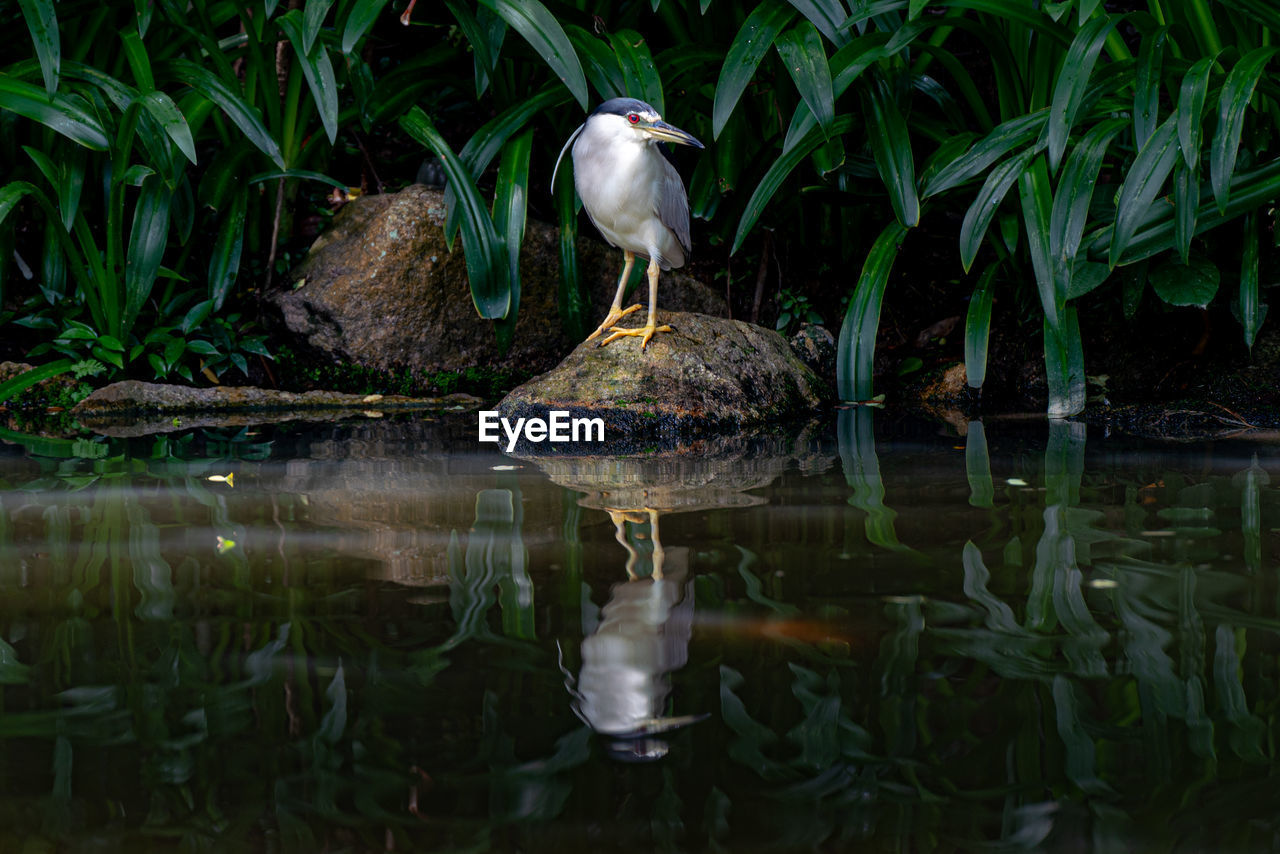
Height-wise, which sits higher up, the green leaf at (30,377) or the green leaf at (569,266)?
the green leaf at (569,266)

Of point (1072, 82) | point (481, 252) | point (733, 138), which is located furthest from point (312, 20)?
point (1072, 82)

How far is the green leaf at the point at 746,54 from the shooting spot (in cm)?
335

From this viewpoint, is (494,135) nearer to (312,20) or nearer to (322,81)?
(322,81)

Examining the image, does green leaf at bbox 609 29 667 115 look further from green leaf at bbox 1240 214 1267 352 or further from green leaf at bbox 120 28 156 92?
green leaf at bbox 1240 214 1267 352

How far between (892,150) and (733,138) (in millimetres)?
840

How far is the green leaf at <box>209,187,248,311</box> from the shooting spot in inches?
169

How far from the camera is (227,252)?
431 cm

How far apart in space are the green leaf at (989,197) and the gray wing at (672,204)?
3.11ft

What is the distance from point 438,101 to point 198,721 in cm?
447

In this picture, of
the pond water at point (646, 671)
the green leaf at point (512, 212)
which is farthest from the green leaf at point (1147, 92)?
the green leaf at point (512, 212)

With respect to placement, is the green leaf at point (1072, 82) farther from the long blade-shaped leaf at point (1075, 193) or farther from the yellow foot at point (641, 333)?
the yellow foot at point (641, 333)

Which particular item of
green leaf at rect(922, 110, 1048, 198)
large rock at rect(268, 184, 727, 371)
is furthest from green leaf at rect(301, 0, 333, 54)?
green leaf at rect(922, 110, 1048, 198)
